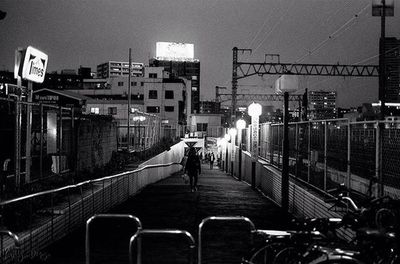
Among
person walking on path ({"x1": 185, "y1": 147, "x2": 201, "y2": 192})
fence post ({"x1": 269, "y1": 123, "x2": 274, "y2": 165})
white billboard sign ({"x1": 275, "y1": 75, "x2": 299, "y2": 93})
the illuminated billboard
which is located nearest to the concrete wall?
person walking on path ({"x1": 185, "y1": 147, "x2": 201, "y2": 192})

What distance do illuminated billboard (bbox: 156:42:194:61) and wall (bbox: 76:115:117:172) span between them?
94774 millimetres

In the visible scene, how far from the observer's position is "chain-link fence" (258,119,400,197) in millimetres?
7777

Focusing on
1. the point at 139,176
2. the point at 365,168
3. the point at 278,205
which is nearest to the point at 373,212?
the point at 365,168

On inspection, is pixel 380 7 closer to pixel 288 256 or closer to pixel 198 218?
pixel 198 218

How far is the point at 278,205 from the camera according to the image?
1514 cm

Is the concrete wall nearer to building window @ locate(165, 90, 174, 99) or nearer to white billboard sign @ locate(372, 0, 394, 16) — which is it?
white billboard sign @ locate(372, 0, 394, 16)

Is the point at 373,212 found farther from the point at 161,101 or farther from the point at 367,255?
the point at 161,101

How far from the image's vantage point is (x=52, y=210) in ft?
29.5

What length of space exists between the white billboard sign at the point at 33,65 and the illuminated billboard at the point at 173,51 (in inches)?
4081

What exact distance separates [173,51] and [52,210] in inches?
4355

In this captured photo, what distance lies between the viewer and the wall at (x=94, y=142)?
17.2 meters

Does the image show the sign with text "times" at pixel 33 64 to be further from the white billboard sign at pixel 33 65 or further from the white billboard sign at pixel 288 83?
the white billboard sign at pixel 288 83

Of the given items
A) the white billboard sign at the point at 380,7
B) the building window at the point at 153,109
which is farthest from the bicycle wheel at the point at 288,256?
the building window at the point at 153,109

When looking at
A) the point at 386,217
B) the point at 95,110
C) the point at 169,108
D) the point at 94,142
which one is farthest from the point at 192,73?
the point at 386,217
